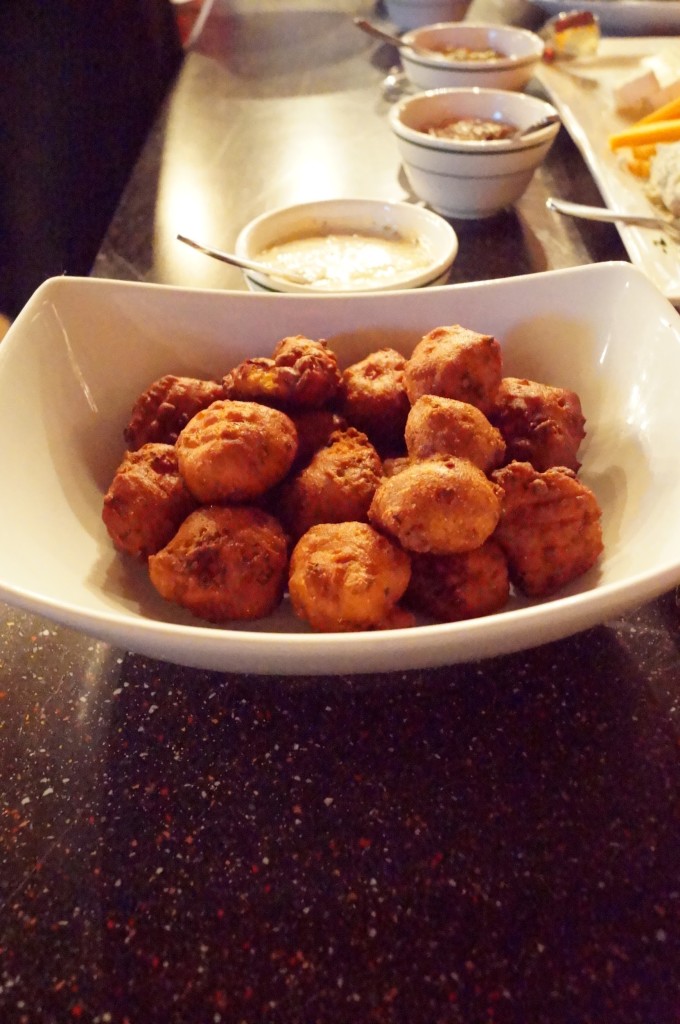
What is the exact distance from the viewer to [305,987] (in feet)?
2.01

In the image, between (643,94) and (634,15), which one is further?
(634,15)

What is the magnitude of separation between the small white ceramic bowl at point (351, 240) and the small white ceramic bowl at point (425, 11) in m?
2.00

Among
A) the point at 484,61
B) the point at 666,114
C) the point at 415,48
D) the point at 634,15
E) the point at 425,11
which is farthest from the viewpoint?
the point at 425,11

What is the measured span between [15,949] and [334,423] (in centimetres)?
62

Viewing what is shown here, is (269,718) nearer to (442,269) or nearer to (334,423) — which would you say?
(334,423)

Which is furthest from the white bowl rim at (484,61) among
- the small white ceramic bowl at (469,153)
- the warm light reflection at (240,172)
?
the small white ceramic bowl at (469,153)

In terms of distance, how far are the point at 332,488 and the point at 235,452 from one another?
0.11 meters

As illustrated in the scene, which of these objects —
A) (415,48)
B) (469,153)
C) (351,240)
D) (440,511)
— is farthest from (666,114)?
(440,511)

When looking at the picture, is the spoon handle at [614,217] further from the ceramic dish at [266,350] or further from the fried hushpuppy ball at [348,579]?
the fried hushpuppy ball at [348,579]

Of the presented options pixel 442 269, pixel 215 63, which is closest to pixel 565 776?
pixel 442 269

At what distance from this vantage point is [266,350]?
1079 millimetres

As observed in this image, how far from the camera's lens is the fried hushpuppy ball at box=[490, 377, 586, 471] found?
916mm

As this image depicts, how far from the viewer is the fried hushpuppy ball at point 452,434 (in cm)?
84

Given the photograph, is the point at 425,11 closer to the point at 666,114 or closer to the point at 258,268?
the point at 666,114
